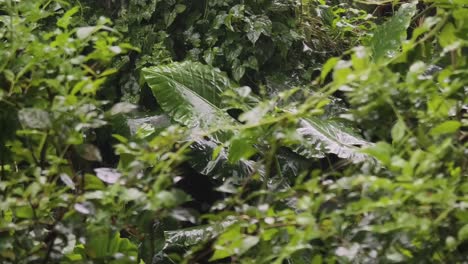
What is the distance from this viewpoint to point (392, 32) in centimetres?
320

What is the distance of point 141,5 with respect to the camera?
3.52 meters

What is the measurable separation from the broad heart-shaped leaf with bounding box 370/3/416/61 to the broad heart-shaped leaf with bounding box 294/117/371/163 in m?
0.45

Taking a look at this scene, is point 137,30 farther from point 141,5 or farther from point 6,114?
point 6,114

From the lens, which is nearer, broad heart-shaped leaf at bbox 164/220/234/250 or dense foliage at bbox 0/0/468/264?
dense foliage at bbox 0/0/468/264

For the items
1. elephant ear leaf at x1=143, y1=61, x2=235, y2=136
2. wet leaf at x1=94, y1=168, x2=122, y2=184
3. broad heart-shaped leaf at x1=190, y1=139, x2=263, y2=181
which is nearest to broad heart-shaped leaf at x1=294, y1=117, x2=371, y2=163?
broad heart-shaped leaf at x1=190, y1=139, x2=263, y2=181

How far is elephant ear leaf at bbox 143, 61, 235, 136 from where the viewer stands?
9.32 ft

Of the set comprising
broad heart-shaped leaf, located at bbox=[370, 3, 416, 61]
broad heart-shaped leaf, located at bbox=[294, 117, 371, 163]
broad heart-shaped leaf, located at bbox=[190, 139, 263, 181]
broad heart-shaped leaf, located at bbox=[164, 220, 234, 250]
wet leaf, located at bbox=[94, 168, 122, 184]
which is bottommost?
broad heart-shaped leaf, located at bbox=[164, 220, 234, 250]

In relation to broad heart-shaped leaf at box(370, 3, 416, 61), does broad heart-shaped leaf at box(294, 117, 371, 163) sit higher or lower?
lower

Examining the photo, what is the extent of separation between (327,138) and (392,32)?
87 centimetres

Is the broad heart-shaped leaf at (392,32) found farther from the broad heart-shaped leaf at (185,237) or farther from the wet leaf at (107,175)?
the wet leaf at (107,175)

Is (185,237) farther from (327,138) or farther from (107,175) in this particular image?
(107,175)

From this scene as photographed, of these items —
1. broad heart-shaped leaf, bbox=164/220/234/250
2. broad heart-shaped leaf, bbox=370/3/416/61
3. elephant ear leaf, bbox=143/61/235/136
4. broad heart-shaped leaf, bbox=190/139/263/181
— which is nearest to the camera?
broad heart-shaped leaf, bbox=164/220/234/250

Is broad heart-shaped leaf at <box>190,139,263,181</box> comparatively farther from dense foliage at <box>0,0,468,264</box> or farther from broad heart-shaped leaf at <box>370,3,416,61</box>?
dense foliage at <box>0,0,468,264</box>

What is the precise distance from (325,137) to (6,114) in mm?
1768
